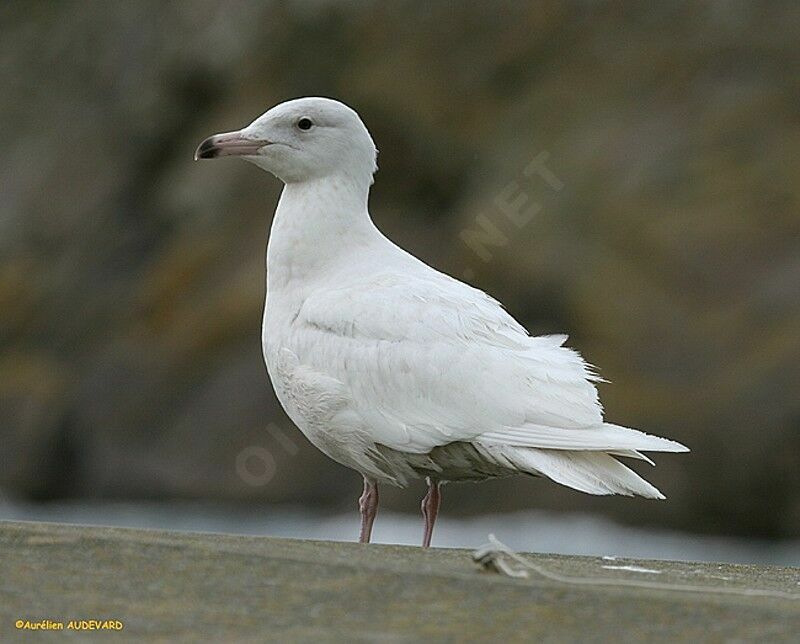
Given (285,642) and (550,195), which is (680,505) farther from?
(285,642)

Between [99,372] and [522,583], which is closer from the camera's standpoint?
[522,583]

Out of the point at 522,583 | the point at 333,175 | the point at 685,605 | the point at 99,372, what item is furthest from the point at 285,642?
the point at 99,372

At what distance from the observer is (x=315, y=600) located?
147 inches

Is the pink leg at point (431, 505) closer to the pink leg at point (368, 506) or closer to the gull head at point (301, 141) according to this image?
the pink leg at point (368, 506)

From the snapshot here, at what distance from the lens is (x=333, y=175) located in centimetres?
718

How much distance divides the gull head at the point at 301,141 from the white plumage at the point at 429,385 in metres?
0.58

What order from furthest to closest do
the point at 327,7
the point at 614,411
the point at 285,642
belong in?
the point at 327,7
the point at 614,411
the point at 285,642

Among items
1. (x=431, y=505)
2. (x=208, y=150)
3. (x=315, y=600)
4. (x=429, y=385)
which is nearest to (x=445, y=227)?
(x=208, y=150)

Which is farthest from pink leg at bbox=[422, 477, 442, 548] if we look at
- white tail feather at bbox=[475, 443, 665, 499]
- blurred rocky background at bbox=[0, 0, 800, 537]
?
blurred rocky background at bbox=[0, 0, 800, 537]

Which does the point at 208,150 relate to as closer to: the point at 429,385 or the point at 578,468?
the point at 429,385

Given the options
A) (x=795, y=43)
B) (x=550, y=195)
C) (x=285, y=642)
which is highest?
(x=795, y=43)

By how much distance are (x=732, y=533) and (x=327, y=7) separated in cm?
853

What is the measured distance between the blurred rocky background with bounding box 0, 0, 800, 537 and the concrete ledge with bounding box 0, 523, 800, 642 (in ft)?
33.6

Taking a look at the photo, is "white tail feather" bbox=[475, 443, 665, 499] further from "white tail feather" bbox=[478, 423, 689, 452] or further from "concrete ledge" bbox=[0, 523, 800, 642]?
"concrete ledge" bbox=[0, 523, 800, 642]
